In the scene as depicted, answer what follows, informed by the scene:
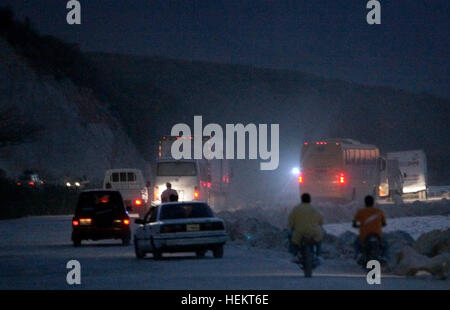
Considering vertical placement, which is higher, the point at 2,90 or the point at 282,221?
the point at 2,90

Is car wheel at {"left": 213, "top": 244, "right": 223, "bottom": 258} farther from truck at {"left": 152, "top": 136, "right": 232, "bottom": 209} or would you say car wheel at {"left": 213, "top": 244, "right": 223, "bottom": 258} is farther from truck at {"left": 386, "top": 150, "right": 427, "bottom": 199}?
truck at {"left": 386, "top": 150, "right": 427, "bottom": 199}

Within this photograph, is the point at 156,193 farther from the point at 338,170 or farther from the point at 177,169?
the point at 338,170

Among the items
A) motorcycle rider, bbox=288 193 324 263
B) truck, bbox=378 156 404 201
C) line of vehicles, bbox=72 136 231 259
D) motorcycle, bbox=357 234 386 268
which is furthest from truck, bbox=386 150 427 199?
motorcycle rider, bbox=288 193 324 263

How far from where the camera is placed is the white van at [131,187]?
47094mm

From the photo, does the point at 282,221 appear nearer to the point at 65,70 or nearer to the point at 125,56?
the point at 65,70

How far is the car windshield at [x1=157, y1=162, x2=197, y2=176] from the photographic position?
47234 millimetres

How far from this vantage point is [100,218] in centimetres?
3105

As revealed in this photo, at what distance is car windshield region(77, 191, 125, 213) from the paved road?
1214 mm

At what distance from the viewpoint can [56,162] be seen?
70062 mm

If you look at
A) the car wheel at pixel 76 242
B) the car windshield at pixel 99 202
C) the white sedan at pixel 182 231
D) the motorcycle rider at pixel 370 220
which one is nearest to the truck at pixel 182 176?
the car windshield at pixel 99 202

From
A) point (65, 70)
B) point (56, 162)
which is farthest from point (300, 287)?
point (65, 70)

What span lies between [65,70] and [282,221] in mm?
36331
